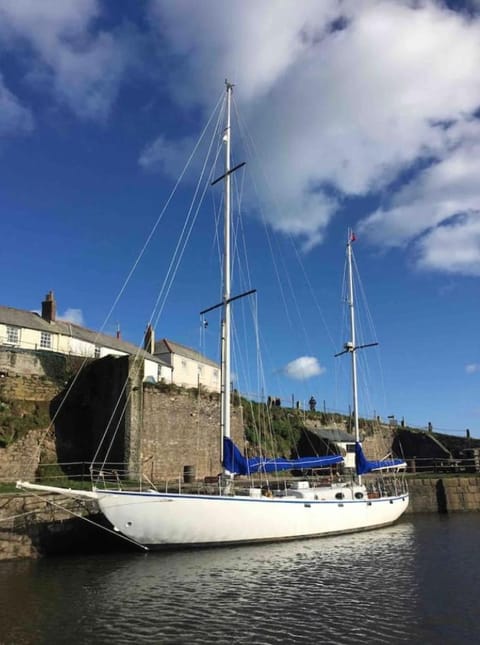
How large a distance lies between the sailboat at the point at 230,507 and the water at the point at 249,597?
714mm

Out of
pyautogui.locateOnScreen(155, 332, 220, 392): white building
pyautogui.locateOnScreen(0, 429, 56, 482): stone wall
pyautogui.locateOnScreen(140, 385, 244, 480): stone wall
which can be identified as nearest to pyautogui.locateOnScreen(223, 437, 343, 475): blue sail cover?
pyautogui.locateOnScreen(140, 385, 244, 480): stone wall

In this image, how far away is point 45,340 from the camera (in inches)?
1533

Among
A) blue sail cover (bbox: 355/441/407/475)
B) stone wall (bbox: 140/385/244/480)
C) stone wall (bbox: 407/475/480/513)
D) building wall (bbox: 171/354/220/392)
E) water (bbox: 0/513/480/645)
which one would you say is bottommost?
water (bbox: 0/513/480/645)

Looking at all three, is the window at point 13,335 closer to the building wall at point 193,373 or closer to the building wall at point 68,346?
the building wall at point 68,346

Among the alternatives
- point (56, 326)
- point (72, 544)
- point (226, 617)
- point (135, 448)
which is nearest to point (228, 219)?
point (135, 448)

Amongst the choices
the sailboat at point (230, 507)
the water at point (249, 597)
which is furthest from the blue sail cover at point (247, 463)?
the water at point (249, 597)

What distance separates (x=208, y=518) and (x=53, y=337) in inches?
993

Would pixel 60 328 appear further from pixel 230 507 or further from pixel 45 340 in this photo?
pixel 230 507

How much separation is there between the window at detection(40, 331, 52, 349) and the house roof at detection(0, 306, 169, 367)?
298 mm

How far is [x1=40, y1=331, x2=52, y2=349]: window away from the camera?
3873cm

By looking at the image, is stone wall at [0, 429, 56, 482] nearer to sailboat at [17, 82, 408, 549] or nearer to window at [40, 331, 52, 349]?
sailboat at [17, 82, 408, 549]

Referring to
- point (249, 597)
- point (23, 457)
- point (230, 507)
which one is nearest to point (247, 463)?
point (230, 507)

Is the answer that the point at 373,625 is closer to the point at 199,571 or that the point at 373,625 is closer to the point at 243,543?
the point at 199,571

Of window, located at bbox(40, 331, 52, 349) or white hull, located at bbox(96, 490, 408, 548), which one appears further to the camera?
window, located at bbox(40, 331, 52, 349)
